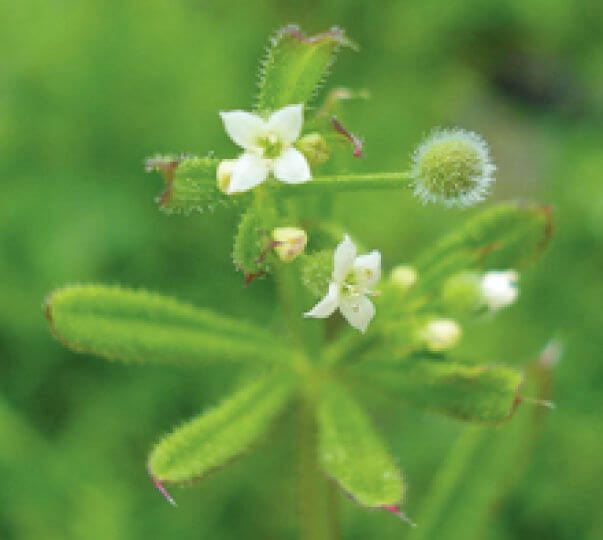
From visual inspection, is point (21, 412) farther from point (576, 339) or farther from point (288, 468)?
point (576, 339)

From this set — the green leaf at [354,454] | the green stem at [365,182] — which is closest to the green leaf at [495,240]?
the green leaf at [354,454]

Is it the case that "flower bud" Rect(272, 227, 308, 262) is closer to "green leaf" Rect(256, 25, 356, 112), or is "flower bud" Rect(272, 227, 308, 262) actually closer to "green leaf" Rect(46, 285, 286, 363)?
"green leaf" Rect(256, 25, 356, 112)

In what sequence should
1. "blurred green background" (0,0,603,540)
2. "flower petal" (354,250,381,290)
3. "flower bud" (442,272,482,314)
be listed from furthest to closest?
1. "blurred green background" (0,0,603,540)
2. "flower bud" (442,272,482,314)
3. "flower petal" (354,250,381,290)

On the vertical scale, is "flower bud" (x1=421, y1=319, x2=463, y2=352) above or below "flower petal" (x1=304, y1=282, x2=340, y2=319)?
Result: above

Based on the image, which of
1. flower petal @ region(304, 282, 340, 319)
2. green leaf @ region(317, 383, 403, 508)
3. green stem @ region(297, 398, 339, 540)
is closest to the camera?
flower petal @ region(304, 282, 340, 319)

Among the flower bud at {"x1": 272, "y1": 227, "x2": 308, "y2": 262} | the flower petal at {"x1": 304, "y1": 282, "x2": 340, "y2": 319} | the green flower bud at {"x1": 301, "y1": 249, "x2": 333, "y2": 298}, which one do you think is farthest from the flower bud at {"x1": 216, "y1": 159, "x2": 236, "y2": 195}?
the flower petal at {"x1": 304, "y1": 282, "x2": 340, "y2": 319}

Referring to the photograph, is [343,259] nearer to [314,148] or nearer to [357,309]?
[357,309]

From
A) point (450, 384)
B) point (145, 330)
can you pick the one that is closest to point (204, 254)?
point (145, 330)
